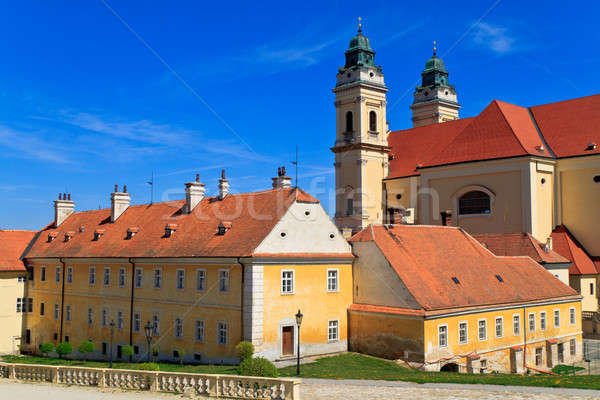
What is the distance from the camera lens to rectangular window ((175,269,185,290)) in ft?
110

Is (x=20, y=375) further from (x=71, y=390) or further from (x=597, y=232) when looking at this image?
(x=597, y=232)

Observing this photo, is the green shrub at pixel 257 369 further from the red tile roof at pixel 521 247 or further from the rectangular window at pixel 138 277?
the red tile roof at pixel 521 247

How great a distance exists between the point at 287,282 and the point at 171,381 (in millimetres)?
11614

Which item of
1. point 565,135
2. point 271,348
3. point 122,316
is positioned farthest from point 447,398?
point 565,135

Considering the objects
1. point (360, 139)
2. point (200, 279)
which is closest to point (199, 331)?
point (200, 279)

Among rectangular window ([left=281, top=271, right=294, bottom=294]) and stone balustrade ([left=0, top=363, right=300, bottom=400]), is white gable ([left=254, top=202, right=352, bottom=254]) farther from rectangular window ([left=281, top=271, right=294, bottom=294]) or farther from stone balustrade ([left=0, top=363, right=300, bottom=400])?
stone balustrade ([left=0, top=363, right=300, bottom=400])

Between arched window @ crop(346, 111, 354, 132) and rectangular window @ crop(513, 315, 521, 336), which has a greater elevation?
arched window @ crop(346, 111, 354, 132)

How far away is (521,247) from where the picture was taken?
43.7 metres

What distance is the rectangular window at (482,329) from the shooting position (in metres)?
31.6

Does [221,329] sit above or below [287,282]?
below

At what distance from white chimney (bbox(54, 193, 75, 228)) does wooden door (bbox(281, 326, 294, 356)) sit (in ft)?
94.6

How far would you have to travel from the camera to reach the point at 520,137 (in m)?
52.6

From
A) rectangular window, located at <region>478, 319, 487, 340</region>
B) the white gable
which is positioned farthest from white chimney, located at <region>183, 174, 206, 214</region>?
rectangular window, located at <region>478, 319, 487, 340</region>

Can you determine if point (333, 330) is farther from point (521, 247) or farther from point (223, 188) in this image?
point (521, 247)
